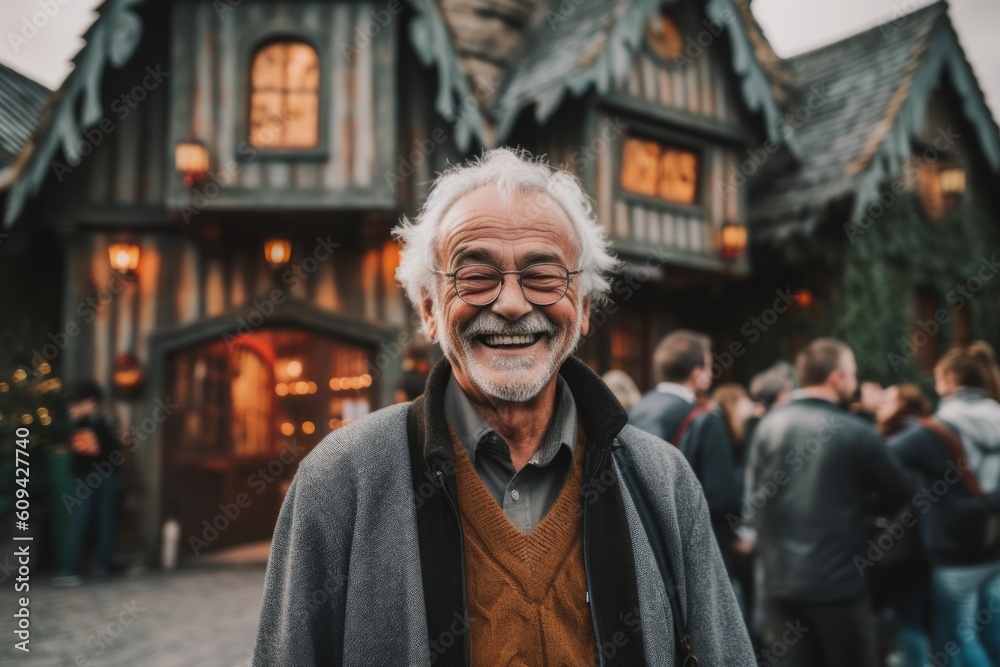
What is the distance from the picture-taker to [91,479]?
783cm

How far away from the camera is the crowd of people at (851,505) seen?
3896 mm

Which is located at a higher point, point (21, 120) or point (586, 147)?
point (21, 120)

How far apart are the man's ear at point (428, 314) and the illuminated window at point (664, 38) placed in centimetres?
945

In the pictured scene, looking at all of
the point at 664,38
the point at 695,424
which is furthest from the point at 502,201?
the point at 664,38

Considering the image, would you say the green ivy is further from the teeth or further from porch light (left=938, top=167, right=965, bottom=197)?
the teeth

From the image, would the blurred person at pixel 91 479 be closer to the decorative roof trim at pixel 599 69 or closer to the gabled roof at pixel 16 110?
the gabled roof at pixel 16 110

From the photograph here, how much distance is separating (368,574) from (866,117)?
39.8 feet

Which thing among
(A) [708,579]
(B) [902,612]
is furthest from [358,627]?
(B) [902,612]

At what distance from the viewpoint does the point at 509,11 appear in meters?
12.9

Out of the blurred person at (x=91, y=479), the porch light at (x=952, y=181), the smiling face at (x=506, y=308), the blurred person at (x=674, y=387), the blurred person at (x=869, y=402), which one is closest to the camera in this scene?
the smiling face at (x=506, y=308)

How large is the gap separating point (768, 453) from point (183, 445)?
7233 millimetres

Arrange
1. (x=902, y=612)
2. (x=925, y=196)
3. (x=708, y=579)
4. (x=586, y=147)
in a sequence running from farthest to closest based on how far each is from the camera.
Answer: (x=925, y=196), (x=586, y=147), (x=902, y=612), (x=708, y=579)

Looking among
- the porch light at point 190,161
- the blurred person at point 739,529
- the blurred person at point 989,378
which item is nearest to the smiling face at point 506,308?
the blurred person at point 739,529

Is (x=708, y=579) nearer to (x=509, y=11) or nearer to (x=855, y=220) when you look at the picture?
(x=855, y=220)
